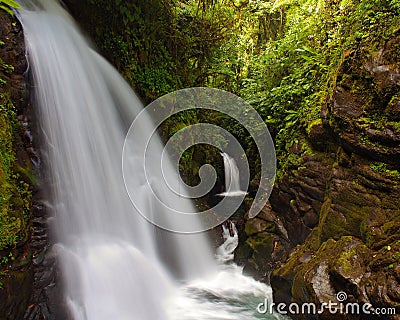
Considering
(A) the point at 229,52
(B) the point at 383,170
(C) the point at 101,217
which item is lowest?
(C) the point at 101,217

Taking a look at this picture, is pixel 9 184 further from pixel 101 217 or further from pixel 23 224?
pixel 101 217

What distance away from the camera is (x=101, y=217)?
15.1 ft

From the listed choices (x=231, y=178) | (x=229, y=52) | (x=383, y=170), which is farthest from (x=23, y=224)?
(x=229, y=52)

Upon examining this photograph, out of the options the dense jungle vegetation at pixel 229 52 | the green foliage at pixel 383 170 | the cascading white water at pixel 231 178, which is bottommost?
the cascading white water at pixel 231 178

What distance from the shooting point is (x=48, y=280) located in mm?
3434

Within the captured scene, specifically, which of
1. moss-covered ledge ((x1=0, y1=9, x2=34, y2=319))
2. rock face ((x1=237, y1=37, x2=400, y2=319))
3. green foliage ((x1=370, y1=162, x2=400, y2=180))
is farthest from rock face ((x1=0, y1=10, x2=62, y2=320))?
green foliage ((x1=370, y1=162, x2=400, y2=180))

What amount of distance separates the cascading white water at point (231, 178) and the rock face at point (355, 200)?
3.03 meters

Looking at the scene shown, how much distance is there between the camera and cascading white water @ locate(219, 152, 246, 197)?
Result: 8.39 meters

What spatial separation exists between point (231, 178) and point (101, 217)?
4.76 metres

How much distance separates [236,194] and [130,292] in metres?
4.71

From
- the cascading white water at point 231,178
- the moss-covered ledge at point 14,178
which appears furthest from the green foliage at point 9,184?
the cascading white water at point 231,178

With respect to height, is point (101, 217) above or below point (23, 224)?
below

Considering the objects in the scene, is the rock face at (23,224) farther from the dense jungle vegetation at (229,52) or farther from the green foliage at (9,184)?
the dense jungle vegetation at (229,52)

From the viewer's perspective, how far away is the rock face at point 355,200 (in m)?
3.16
